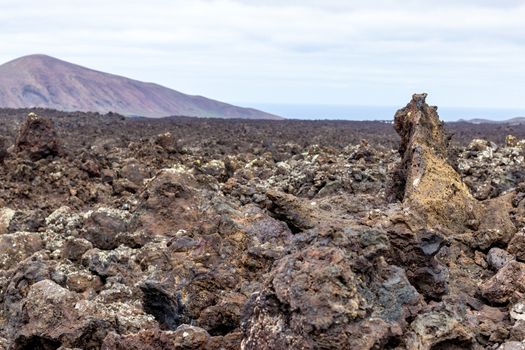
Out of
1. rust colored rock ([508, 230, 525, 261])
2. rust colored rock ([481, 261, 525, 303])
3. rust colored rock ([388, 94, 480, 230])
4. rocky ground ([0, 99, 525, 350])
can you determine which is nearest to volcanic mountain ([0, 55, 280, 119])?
rust colored rock ([388, 94, 480, 230])

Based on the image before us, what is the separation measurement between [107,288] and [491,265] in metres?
→ 3.97

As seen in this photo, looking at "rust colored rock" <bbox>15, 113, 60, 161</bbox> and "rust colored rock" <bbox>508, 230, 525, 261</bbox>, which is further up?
"rust colored rock" <bbox>15, 113, 60, 161</bbox>

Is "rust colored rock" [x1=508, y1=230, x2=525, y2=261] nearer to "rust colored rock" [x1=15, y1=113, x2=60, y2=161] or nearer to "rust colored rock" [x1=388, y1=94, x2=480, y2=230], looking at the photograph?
"rust colored rock" [x1=388, y1=94, x2=480, y2=230]

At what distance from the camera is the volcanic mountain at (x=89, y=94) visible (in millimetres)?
126750

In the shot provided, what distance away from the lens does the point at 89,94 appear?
13588 cm

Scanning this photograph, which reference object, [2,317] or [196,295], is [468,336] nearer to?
[196,295]

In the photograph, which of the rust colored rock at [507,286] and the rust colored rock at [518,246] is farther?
the rust colored rock at [518,246]

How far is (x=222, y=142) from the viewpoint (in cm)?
3219

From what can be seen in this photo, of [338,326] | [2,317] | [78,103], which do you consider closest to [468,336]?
[338,326]

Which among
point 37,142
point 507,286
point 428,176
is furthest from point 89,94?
point 507,286

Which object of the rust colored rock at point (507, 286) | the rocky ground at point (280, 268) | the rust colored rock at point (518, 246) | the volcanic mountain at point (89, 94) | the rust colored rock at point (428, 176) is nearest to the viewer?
the rocky ground at point (280, 268)

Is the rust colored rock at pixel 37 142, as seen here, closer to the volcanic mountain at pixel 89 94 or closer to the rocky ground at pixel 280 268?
the rocky ground at pixel 280 268

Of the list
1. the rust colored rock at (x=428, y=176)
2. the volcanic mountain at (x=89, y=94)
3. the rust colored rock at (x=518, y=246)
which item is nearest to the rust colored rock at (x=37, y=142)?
the rust colored rock at (x=428, y=176)

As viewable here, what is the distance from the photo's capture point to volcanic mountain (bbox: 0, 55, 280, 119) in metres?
127
